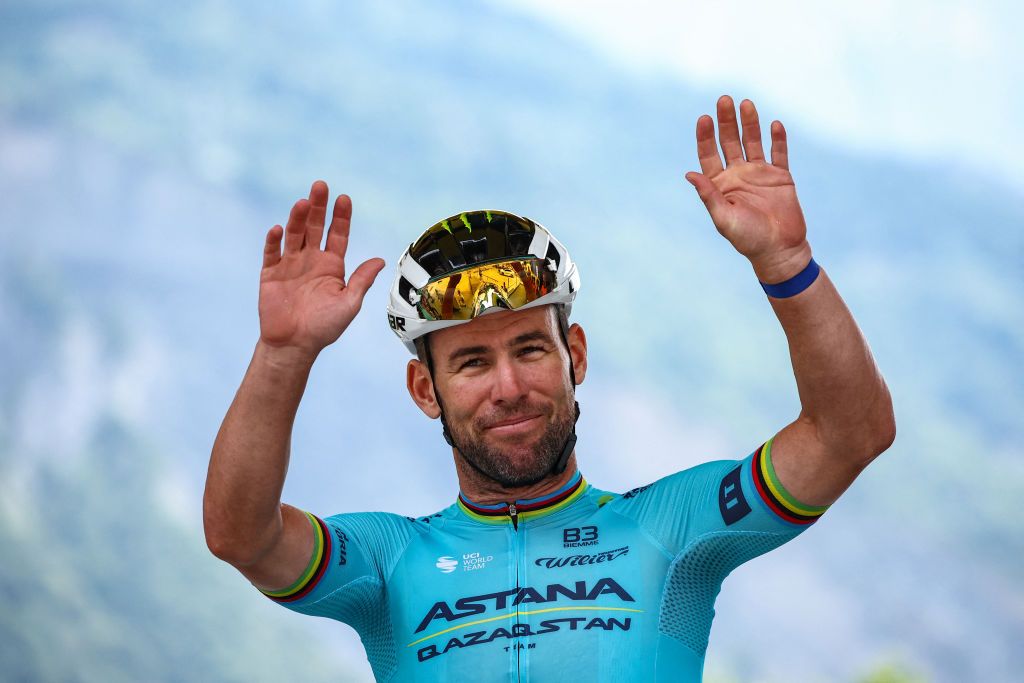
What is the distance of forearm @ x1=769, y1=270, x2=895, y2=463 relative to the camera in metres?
2.88

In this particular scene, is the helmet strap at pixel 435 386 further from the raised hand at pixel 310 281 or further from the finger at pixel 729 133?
the finger at pixel 729 133

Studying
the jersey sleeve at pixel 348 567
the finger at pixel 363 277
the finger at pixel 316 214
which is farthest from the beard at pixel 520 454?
the finger at pixel 316 214

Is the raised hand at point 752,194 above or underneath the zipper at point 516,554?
above

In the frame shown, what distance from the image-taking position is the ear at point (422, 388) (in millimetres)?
3555

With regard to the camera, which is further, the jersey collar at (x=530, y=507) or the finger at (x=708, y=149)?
the jersey collar at (x=530, y=507)

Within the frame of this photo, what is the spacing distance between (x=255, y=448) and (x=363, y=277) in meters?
0.48

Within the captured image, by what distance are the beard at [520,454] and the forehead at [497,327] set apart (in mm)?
205

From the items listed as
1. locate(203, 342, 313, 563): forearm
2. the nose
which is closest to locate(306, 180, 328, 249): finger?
locate(203, 342, 313, 563): forearm

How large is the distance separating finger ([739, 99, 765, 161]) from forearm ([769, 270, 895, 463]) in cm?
34

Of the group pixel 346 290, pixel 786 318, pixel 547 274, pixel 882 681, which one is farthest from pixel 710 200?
pixel 882 681

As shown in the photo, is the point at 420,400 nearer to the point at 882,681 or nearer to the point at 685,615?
the point at 685,615

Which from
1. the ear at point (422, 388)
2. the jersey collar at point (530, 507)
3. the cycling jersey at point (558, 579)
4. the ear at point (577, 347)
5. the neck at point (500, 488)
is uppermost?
the ear at point (577, 347)

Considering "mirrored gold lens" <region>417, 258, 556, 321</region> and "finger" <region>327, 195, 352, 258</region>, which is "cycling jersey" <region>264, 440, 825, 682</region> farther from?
"finger" <region>327, 195, 352, 258</region>

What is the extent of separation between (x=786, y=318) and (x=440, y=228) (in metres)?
1.05
